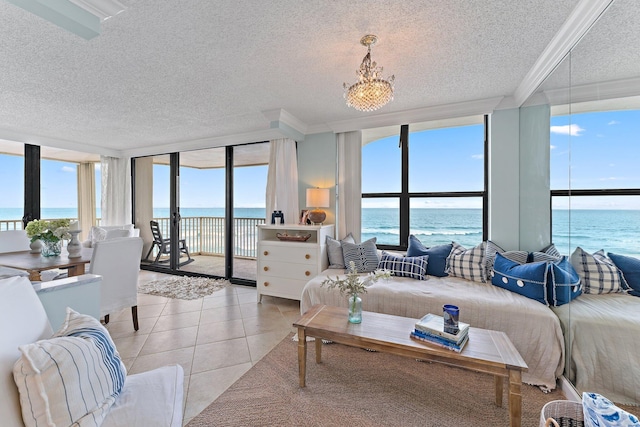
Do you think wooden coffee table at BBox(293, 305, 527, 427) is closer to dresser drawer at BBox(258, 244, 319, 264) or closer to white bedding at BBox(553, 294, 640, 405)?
white bedding at BBox(553, 294, 640, 405)

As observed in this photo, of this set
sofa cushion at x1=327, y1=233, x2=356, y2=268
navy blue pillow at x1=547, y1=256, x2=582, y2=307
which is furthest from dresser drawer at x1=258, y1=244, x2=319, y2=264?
navy blue pillow at x1=547, y1=256, x2=582, y2=307

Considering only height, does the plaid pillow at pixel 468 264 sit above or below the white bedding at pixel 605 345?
above

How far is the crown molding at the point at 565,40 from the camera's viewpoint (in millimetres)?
1488

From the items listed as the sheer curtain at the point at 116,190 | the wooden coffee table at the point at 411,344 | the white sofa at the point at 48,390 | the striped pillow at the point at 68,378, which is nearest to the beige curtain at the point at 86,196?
the sheer curtain at the point at 116,190

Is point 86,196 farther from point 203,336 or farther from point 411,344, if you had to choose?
point 411,344

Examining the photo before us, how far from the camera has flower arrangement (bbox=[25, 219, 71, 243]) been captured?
2578 mm

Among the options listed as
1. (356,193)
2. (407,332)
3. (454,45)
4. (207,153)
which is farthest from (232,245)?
(454,45)

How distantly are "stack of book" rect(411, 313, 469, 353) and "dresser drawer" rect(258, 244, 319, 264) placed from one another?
1668mm

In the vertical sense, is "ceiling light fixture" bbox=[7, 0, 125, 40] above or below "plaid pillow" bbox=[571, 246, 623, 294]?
above

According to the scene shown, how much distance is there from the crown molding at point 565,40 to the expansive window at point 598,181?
43cm

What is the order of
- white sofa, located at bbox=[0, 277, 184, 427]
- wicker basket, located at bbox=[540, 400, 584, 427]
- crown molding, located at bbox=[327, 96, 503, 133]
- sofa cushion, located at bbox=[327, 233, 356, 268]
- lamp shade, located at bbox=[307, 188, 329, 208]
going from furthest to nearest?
lamp shade, located at bbox=[307, 188, 329, 208] < sofa cushion, located at bbox=[327, 233, 356, 268] < crown molding, located at bbox=[327, 96, 503, 133] < wicker basket, located at bbox=[540, 400, 584, 427] < white sofa, located at bbox=[0, 277, 184, 427]

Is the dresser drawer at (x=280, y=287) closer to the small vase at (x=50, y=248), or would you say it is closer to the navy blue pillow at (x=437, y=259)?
the navy blue pillow at (x=437, y=259)

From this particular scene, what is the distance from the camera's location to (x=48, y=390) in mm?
854

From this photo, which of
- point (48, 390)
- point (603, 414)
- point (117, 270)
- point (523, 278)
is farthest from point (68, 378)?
point (523, 278)
